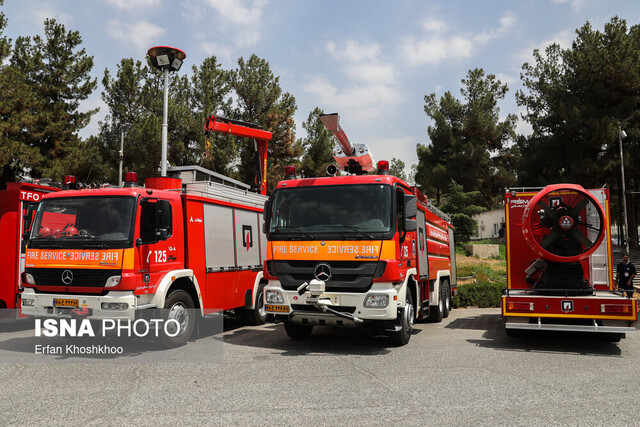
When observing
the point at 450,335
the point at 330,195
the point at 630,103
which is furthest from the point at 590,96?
the point at 330,195

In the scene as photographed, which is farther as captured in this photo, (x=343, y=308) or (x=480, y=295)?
(x=480, y=295)

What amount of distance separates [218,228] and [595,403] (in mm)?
7037

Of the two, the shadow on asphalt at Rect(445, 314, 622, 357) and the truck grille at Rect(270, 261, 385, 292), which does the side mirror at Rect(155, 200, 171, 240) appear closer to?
the truck grille at Rect(270, 261, 385, 292)

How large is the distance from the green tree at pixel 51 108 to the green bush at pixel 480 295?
20.0m

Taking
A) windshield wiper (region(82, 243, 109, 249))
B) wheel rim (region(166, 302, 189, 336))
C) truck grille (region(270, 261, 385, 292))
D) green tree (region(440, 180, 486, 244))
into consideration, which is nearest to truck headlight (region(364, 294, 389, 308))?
truck grille (region(270, 261, 385, 292))

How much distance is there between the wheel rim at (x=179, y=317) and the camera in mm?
8047

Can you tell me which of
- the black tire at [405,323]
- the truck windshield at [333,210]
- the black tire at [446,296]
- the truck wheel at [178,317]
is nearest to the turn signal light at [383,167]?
the truck windshield at [333,210]

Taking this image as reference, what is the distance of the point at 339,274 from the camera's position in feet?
25.3

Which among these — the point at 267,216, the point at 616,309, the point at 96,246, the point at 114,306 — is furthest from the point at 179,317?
the point at 616,309

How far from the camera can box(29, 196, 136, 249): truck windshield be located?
24.8 feet

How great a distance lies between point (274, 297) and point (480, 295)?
1029cm

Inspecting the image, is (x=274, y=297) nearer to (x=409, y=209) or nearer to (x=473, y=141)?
(x=409, y=209)

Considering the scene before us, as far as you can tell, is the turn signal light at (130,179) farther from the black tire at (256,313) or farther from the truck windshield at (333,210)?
the black tire at (256,313)

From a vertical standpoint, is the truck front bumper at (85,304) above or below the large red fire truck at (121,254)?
below
